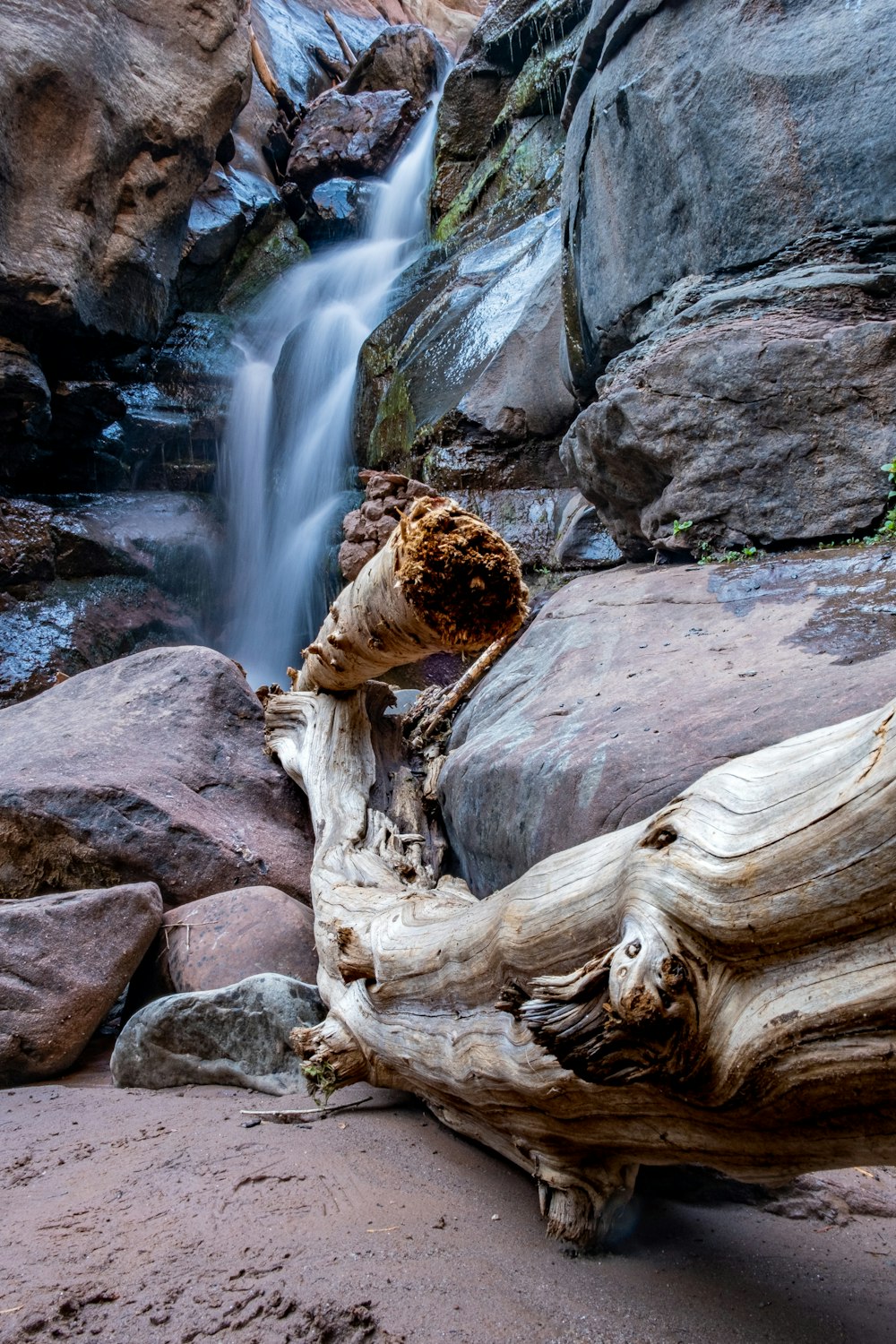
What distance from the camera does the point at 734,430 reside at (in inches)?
168

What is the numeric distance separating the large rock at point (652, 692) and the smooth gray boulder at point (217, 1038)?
96 cm

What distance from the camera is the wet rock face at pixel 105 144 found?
9.27 metres

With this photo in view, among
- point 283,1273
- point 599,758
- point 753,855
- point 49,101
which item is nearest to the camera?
point 753,855

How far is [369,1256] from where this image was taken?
167cm

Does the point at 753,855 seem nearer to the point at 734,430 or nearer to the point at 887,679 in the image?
the point at 887,679

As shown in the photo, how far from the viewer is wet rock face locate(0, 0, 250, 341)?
927cm

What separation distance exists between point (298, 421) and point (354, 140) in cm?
799

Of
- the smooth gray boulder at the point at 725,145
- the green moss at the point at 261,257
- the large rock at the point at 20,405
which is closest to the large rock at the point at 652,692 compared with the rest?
the smooth gray boulder at the point at 725,145

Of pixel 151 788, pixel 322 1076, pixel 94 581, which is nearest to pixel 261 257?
pixel 94 581

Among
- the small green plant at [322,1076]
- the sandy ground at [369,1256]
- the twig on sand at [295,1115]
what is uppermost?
the sandy ground at [369,1256]

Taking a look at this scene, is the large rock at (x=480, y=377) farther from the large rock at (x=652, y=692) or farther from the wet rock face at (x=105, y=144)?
the large rock at (x=652, y=692)

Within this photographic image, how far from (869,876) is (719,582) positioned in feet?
9.77

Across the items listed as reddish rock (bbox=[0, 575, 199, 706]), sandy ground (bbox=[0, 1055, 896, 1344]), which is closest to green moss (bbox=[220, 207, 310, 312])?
reddish rock (bbox=[0, 575, 199, 706])

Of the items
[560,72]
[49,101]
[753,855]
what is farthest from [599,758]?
[560,72]
